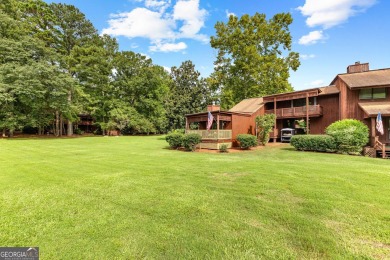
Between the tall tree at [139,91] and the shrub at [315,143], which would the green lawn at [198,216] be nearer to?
the shrub at [315,143]

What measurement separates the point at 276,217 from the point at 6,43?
34497 millimetres

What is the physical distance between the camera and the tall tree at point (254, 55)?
29844 millimetres

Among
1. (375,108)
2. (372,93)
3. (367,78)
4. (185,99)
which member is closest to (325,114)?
(372,93)

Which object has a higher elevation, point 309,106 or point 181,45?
point 181,45

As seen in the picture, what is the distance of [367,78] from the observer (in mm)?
17156

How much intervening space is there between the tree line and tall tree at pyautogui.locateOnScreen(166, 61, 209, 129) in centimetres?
21

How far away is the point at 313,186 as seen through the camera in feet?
19.4

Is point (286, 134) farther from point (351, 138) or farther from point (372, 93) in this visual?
point (351, 138)

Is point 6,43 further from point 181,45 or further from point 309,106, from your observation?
point 309,106

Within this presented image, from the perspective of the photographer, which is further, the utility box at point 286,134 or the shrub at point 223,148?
the utility box at point 286,134

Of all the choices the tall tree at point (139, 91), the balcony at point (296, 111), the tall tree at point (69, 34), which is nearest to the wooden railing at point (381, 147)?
the balcony at point (296, 111)

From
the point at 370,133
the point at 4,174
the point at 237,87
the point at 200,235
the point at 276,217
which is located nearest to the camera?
the point at 200,235

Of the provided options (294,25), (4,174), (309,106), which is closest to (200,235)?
(4,174)

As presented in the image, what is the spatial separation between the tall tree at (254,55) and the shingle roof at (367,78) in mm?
11853
